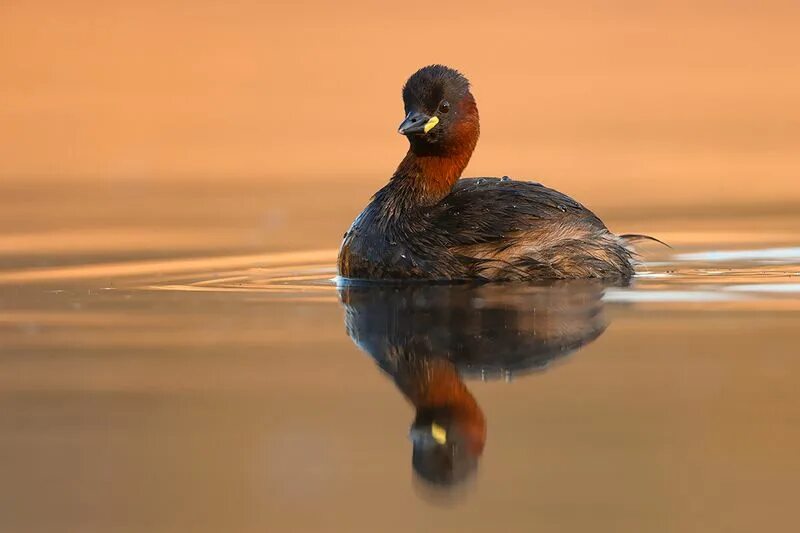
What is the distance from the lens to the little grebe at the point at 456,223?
10359mm

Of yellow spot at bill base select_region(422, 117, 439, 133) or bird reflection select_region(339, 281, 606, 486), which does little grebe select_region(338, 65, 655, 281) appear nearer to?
yellow spot at bill base select_region(422, 117, 439, 133)

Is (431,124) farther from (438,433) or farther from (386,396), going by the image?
(438,433)

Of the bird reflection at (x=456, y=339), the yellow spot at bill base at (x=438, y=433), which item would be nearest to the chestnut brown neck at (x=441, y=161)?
the bird reflection at (x=456, y=339)

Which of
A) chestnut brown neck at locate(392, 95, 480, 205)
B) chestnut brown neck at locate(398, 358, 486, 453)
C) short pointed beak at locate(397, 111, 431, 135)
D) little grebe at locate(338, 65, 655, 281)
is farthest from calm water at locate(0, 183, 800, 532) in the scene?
short pointed beak at locate(397, 111, 431, 135)

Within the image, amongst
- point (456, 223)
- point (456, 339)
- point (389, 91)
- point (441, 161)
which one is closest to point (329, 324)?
point (456, 339)

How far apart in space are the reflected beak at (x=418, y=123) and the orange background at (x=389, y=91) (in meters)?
4.31

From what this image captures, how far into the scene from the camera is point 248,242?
12.5 metres

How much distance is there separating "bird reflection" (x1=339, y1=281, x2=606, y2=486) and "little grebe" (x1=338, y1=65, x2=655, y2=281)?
188 mm

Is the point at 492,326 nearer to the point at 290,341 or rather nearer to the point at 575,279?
the point at 290,341

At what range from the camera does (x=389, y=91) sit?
25.8m

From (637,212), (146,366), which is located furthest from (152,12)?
(146,366)

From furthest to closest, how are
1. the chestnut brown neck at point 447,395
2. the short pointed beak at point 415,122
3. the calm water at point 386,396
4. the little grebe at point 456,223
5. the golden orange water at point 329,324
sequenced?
1. the short pointed beak at point 415,122
2. the little grebe at point 456,223
3. the chestnut brown neck at point 447,395
4. the golden orange water at point 329,324
5. the calm water at point 386,396

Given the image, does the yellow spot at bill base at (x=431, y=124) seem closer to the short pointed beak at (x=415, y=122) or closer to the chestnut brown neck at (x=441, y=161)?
the short pointed beak at (x=415, y=122)

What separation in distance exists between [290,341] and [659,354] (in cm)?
175
